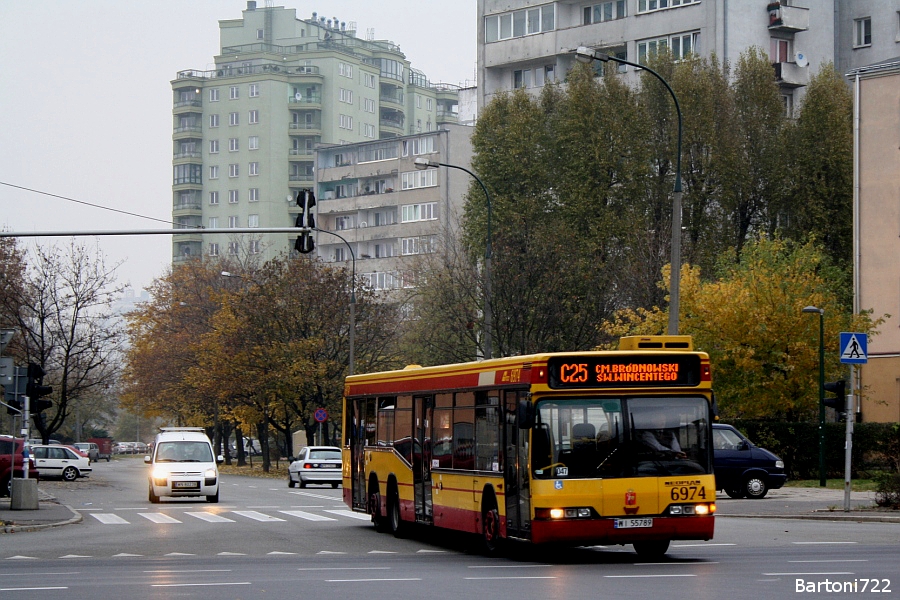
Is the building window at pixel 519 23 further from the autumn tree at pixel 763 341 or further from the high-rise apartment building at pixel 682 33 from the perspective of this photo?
the autumn tree at pixel 763 341

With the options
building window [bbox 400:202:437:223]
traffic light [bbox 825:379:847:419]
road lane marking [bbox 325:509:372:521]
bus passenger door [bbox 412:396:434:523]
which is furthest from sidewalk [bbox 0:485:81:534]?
building window [bbox 400:202:437:223]

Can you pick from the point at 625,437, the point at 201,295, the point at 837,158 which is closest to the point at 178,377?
the point at 201,295

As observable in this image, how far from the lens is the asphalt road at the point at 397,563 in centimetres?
1389

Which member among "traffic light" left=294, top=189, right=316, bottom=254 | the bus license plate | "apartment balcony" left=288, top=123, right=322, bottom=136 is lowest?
the bus license plate

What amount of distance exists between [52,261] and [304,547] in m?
43.6

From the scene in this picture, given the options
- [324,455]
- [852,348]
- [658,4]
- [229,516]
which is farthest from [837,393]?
[658,4]

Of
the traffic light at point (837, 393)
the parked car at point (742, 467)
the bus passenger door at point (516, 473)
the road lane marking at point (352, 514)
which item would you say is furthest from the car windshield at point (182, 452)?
the bus passenger door at point (516, 473)

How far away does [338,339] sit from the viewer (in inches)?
2474

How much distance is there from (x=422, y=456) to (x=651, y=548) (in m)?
4.41

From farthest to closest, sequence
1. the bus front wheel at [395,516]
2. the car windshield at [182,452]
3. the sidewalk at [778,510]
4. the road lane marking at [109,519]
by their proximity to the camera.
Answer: the car windshield at [182,452], the road lane marking at [109,519], the sidewalk at [778,510], the bus front wheel at [395,516]

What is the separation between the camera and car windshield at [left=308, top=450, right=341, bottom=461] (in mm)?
49312

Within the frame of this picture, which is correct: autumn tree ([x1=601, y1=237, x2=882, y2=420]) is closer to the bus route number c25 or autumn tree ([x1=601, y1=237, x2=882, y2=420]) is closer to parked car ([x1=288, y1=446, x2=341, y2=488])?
parked car ([x1=288, y1=446, x2=341, y2=488])

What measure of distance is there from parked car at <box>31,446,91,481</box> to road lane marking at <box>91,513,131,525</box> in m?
26.2

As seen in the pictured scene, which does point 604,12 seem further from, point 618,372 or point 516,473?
point 516,473
